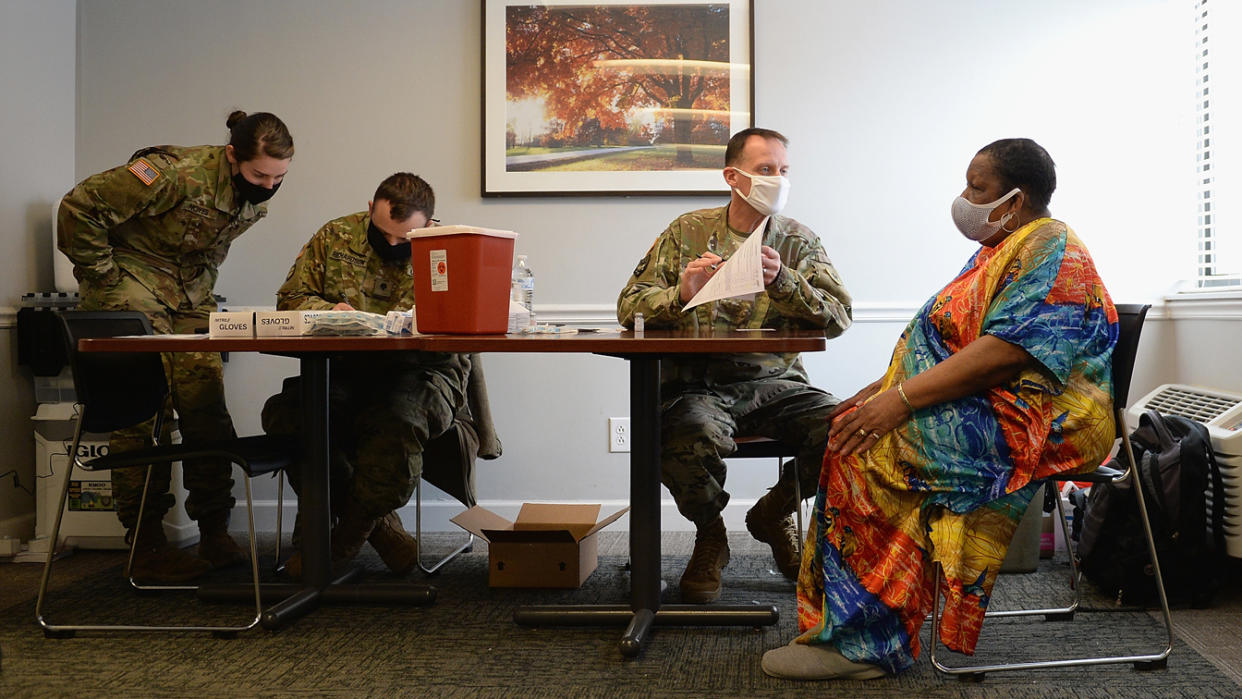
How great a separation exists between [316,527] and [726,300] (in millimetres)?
1211

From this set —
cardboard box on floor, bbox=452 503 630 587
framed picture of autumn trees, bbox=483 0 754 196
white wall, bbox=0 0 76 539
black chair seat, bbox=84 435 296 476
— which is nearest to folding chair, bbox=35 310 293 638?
black chair seat, bbox=84 435 296 476

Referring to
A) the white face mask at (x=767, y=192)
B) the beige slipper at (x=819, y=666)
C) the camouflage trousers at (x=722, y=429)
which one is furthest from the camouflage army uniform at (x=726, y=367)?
the beige slipper at (x=819, y=666)

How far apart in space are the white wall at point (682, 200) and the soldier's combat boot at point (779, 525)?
2.66 ft

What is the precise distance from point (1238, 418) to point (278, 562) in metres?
2.68

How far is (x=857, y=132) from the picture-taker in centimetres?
353

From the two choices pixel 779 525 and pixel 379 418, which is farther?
pixel 779 525

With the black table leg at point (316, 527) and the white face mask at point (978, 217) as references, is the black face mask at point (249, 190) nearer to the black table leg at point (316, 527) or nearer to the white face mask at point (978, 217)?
the black table leg at point (316, 527)

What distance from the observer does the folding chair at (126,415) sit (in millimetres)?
2252

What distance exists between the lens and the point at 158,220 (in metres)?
2.92

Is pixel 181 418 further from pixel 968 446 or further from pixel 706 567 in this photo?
pixel 968 446

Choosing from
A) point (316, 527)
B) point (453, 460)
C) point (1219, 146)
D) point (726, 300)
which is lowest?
point (316, 527)

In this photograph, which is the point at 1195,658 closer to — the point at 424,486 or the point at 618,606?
the point at 618,606

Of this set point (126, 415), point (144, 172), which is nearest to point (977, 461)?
point (126, 415)

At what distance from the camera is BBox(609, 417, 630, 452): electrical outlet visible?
3.60m
